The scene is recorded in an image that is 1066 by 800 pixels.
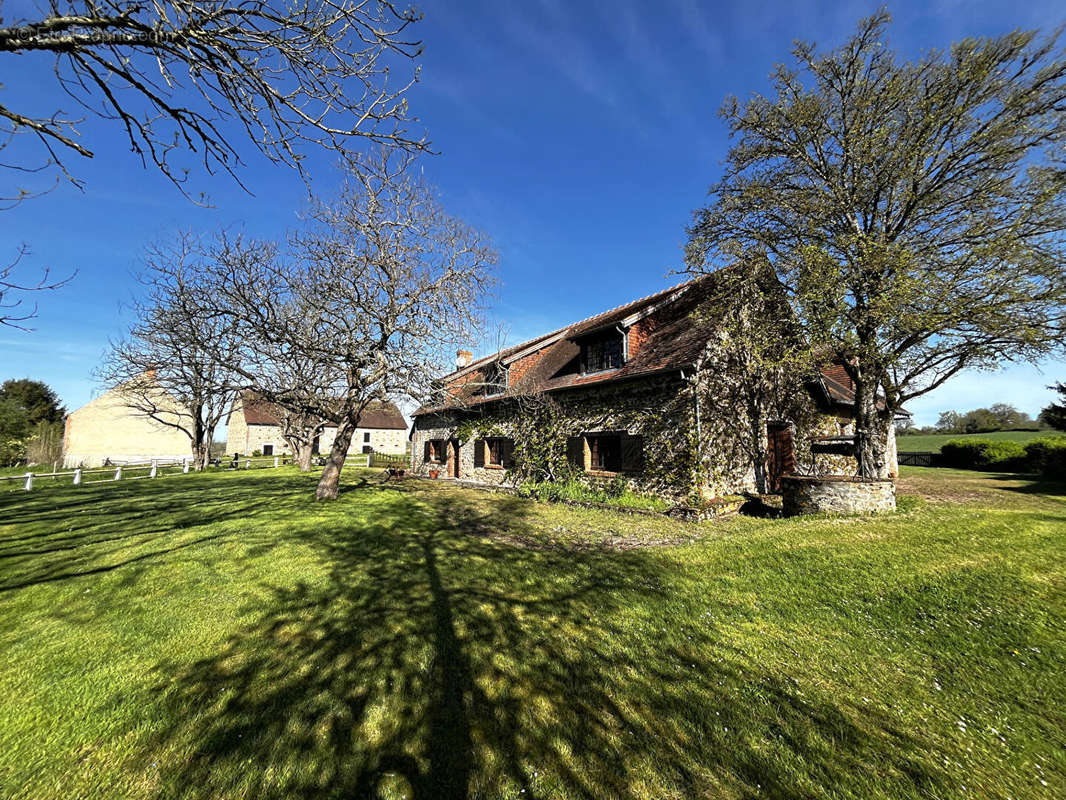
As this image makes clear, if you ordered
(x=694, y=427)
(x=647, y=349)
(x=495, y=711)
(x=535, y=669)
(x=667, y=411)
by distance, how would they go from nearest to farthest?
(x=495, y=711)
(x=535, y=669)
(x=694, y=427)
(x=667, y=411)
(x=647, y=349)

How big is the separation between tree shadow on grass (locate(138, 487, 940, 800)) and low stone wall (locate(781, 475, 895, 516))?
600 cm

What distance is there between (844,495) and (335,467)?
13820mm

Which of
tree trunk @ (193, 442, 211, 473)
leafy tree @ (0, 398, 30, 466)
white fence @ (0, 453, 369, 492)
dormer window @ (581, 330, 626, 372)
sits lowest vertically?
white fence @ (0, 453, 369, 492)

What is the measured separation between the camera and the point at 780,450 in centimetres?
1340

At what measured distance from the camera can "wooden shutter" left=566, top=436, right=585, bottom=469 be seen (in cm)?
1312

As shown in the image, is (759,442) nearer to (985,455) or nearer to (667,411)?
(667,411)

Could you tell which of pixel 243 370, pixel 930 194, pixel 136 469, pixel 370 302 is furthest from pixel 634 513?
pixel 136 469

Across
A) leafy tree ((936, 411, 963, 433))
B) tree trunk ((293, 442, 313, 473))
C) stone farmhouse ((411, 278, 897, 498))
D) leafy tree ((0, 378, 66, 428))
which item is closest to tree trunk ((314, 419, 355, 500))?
stone farmhouse ((411, 278, 897, 498))

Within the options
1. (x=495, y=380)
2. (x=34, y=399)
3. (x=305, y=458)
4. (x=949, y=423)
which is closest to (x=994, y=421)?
(x=949, y=423)

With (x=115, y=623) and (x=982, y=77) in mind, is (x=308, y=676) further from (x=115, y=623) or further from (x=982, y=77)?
(x=982, y=77)

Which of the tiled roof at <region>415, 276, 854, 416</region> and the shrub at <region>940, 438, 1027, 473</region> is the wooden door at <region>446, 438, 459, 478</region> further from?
the shrub at <region>940, 438, 1027, 473</region>

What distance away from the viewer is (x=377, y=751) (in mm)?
2545

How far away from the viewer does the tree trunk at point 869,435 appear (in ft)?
34.1

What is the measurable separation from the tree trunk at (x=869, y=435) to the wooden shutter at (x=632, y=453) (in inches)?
224
